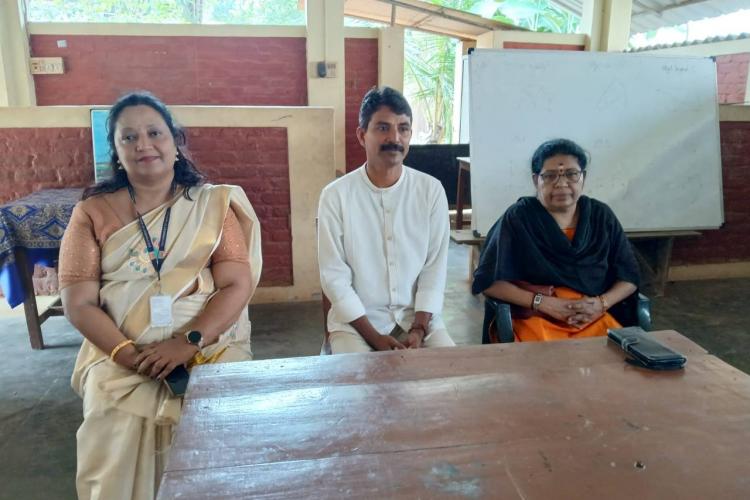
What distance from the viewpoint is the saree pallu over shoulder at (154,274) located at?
167 cm

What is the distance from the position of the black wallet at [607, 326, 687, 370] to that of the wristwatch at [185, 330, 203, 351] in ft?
3.94

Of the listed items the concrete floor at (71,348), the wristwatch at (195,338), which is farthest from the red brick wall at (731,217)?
the wristwatch at (195,338)

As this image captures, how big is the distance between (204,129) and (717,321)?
11.7ft

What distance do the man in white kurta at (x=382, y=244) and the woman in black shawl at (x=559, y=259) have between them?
274 millimetres

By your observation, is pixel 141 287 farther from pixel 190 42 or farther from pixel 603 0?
pixel 603 0

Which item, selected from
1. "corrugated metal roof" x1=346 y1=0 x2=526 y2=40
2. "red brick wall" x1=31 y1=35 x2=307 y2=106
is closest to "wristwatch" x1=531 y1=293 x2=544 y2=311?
"red brick wall" x1=31 y1=35 x2=307 y2=106

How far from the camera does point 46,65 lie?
5.22 meters

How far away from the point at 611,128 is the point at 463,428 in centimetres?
335

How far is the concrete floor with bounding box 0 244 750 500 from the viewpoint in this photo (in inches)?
79.1

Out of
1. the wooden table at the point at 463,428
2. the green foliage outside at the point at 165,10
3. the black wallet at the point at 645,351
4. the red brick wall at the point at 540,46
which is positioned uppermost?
the green foliage outside at the point at 165,10

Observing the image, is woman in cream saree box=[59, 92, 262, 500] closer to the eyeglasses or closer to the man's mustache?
the man's mustache

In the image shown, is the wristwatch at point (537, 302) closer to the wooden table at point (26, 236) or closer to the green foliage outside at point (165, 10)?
the wooden table at point (26, 236)

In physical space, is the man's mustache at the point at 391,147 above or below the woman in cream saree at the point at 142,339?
above

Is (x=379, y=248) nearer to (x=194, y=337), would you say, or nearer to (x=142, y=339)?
(x=194, y=337)
